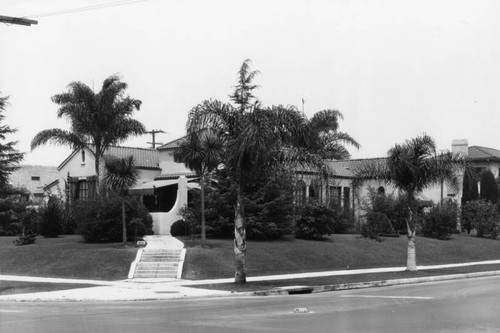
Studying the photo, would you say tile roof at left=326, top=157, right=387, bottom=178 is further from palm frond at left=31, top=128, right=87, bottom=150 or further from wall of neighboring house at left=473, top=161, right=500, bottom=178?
palm frond at left=31, top=128, right=87, bottom=150

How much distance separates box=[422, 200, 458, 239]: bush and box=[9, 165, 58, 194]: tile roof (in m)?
50.1

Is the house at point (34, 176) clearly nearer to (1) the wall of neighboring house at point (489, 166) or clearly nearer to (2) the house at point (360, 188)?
(2) the house at point (360, 188)

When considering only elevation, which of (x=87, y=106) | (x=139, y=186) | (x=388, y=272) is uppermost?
(x=87, y=106)

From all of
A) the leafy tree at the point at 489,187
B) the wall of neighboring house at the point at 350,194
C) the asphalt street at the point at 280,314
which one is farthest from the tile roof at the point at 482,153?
the asphalt street at the point at 280,314

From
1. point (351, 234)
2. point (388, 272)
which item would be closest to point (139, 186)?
point (351, 234)

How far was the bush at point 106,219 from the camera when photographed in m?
32.0

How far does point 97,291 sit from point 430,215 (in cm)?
2834

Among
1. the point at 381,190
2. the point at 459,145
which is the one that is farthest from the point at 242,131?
the point at 459,145

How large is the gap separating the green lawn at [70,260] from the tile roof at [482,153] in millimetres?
41511

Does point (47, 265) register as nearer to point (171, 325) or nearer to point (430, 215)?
point (171, 325)

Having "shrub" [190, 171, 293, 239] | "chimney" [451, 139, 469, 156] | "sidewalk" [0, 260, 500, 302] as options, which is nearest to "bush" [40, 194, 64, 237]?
"shrub" [190, 171, 293, 239]

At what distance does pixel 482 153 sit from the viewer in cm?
6538

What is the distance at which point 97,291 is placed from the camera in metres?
21.6

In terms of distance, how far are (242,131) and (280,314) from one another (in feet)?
27.1
